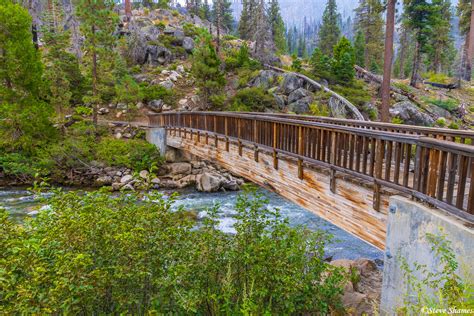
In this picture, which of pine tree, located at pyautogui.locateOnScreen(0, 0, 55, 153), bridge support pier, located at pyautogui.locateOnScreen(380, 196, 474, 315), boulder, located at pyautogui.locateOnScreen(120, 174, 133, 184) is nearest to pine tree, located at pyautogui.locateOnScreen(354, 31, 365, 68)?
boulder, located at pyautogui.locateOnScreen(120, 174, 133, 184)

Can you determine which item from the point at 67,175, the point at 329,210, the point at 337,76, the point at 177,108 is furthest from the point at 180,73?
the point at 329,210

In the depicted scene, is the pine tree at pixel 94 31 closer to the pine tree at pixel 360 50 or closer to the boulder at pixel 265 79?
the boulder at pixel 265 79

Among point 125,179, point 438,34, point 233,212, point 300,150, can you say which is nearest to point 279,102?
point 125,179

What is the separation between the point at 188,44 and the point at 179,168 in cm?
2370

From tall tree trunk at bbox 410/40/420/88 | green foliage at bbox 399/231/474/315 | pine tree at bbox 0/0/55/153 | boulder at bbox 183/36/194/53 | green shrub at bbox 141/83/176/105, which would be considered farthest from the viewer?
boulder at bbox 183/36/194/53

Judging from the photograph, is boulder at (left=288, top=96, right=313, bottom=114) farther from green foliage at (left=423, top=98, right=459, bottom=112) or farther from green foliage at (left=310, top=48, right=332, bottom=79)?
green foliage at (left=423, top=98, right=459, bottom=112)

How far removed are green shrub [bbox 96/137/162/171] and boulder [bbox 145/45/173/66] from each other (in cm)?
1732

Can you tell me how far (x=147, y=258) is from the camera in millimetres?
3857

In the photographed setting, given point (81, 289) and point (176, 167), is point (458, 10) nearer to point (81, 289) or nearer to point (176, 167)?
point (176, 167)

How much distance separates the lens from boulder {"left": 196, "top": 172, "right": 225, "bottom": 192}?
16.1 meters

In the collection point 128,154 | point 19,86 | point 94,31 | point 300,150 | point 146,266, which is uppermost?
point 94,31

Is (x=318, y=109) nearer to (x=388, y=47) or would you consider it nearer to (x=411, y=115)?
(x=411, y=115)

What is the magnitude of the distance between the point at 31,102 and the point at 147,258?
1793 centimetres

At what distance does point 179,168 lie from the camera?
732 inches
